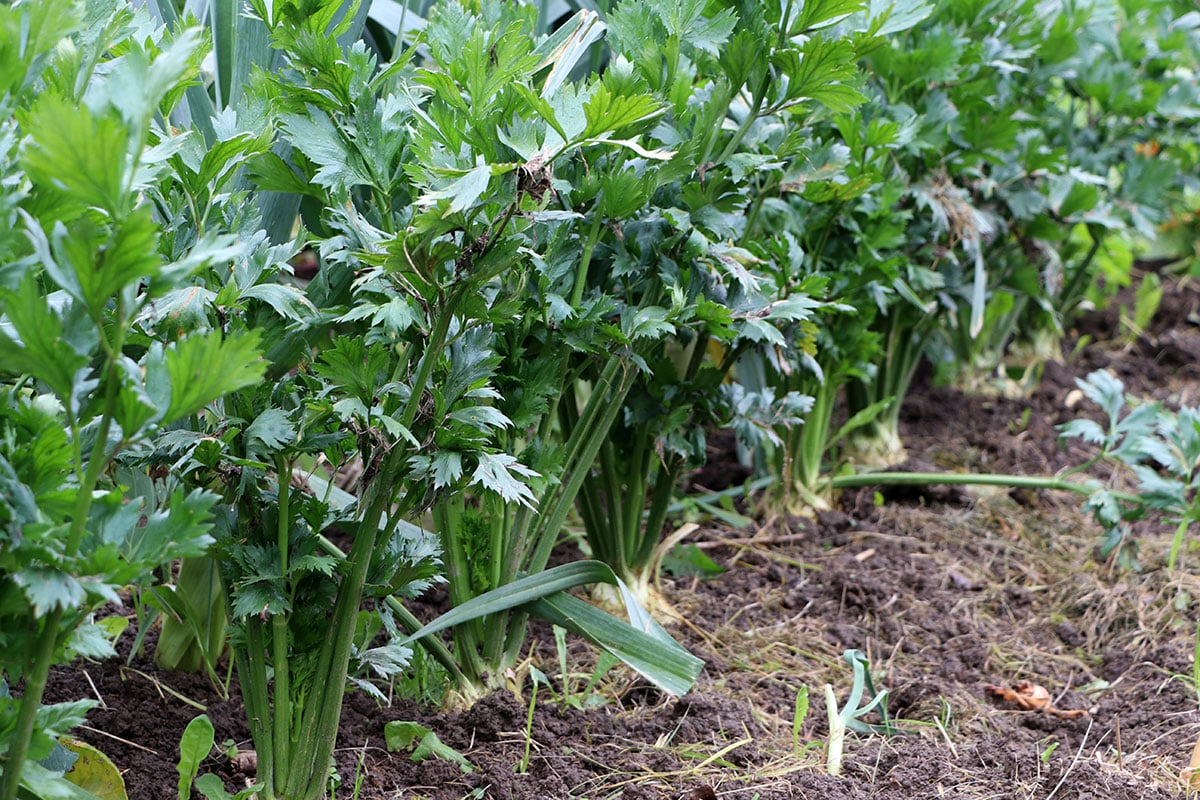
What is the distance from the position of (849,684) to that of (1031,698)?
11.0 inches

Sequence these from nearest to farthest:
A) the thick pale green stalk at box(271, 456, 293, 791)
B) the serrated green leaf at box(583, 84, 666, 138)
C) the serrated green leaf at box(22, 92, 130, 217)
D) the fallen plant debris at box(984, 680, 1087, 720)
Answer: the serrated green leaf at box(22, 92, 130, 217) < the serrated green leaf at box(583, 84, 666, 138) < the thick pale green stalk at box(271, 456, 293, 791) < the fallen plant debris at box(984, 680, 1087, 720)

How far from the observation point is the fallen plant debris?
1.71 m

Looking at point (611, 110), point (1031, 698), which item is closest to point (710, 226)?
point (611, 110)

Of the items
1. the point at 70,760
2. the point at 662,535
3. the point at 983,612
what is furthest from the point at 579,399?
the point at 70,760

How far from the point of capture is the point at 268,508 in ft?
3.89

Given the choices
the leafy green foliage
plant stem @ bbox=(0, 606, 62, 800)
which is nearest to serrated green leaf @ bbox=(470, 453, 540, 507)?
plant stem @ bbox=(0, 606, 62, 800)

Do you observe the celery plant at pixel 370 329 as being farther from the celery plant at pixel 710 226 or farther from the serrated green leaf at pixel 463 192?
the celery plant at pixel 710 226

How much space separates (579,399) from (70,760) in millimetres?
1202

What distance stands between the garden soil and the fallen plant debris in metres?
0.01

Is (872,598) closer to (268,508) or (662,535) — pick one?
(662,535)

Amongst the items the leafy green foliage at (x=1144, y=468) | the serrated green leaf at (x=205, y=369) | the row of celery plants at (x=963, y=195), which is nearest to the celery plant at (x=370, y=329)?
the serrated green leaf at (x=205, y=369)

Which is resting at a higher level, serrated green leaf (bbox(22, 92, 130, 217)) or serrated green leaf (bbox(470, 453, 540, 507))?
serrated green leaf (bbox(22, 92, 130, 217))

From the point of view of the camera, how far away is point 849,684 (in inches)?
69.3

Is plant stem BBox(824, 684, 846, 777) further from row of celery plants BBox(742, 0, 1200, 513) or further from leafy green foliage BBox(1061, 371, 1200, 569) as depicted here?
leafy green foliage BBox(1061, 371, 1200, 569)
